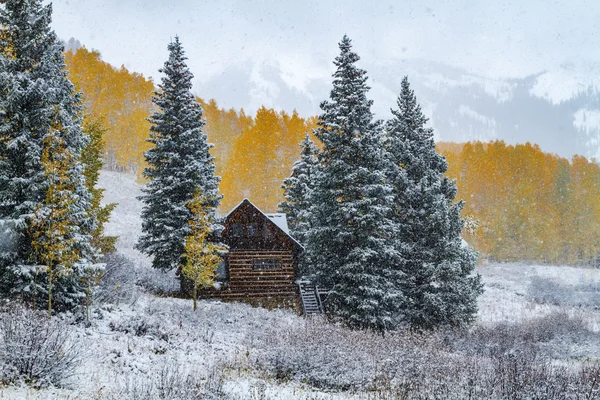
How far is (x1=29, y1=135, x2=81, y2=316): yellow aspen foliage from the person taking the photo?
14484 millimetres

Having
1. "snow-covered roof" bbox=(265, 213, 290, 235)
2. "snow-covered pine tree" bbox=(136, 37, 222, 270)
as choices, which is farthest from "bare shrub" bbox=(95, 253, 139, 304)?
"snow-covered roof" bbox=(265, 213, 290, 235)

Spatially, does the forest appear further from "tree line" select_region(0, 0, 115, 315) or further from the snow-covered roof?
"tree line" select_region(0, 0, 115, 315)

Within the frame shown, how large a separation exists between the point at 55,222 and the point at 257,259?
52.8ft

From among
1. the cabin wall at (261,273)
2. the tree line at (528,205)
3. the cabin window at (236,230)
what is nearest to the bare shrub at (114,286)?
the cabin wall at (261,273)

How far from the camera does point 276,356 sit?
11406mm

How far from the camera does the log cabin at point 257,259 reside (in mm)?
29297

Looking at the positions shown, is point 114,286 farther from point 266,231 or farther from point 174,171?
point 266,231

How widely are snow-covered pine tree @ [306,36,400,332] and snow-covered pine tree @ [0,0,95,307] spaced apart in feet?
37.1

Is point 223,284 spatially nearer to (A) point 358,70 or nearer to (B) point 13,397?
(A) point 358,70

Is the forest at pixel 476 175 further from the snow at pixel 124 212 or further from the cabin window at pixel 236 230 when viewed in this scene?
the cabin window at pixel 236 230

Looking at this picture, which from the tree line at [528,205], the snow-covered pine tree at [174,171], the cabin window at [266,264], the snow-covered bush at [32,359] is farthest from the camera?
the tree line at [528,205]

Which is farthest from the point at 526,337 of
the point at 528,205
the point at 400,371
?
the point at 528,205

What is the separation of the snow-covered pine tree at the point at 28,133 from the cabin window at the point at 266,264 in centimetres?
1411

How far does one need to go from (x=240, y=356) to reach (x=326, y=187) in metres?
12.4
